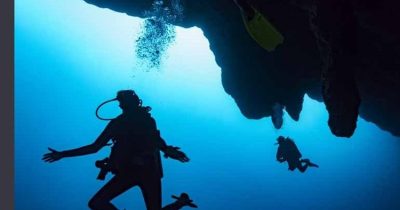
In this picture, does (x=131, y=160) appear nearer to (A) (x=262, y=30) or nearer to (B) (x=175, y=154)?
(B) (x=175, y=154)

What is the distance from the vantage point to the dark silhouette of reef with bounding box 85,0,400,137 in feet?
13.5

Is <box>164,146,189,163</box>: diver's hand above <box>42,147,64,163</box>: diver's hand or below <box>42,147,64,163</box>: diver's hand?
above


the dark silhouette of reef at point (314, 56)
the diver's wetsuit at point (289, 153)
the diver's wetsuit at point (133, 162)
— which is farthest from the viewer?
the diver's wetsuit at point (289, 153)

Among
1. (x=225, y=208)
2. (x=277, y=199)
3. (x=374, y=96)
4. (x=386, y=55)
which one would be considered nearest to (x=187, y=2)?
(x=386, y=55)

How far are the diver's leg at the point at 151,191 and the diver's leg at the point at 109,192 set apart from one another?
0.18m

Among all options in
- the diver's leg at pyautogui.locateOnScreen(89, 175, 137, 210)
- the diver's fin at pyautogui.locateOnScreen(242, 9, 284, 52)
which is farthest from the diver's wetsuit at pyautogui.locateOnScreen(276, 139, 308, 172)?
the diver's fin at pyautogui.locateOnScreen(242, 9, 284, 52)

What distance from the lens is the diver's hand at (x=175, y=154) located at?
17.8 feet

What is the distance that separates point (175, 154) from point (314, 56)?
4.38 meters

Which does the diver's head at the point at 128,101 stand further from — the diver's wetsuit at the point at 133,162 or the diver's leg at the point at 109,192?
the diver's leg at the point at 109,192

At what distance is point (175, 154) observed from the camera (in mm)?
5496

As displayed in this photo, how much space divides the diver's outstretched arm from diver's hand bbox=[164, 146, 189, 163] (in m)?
1.03

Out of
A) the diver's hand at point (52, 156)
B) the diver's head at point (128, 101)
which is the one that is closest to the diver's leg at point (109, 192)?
the diver's hand at point (52, 156)

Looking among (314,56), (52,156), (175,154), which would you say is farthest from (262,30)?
(314,56)

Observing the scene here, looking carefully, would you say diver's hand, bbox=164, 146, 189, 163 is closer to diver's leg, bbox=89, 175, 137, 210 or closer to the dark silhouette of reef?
diver's leg, bbox=89, 175, 137, 210
